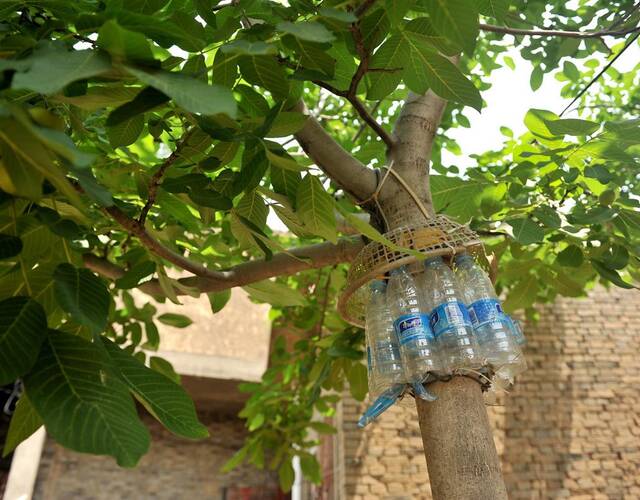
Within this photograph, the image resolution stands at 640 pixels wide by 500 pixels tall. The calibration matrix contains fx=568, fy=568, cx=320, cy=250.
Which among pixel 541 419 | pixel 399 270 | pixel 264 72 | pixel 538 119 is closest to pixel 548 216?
pixel 538 119

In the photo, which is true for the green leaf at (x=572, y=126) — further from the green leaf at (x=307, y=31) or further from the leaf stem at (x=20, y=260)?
the leaf stem at (x=20, y=260)

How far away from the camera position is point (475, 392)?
2.94 ft

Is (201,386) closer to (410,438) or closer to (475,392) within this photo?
(410,438)

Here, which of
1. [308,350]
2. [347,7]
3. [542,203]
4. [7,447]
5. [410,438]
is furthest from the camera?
[410,438]

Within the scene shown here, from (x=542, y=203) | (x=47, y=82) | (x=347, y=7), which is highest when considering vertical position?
(x=542, y=203)

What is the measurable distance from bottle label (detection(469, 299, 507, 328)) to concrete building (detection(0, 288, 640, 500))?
3.40 metres

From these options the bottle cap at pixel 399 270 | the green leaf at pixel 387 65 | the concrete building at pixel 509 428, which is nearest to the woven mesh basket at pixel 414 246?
the bottle cap at pixel 399 270

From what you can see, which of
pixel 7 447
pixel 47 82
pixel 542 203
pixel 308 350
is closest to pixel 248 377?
pixel 308 350

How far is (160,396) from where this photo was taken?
0.58 m

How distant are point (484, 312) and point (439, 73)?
1.26ft

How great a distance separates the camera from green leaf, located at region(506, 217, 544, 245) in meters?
1.14

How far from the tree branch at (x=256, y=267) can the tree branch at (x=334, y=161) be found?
0.19m

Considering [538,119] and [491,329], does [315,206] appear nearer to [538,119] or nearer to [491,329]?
[491,329]

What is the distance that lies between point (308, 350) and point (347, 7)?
1857mm
